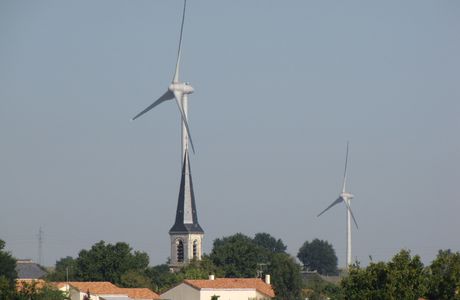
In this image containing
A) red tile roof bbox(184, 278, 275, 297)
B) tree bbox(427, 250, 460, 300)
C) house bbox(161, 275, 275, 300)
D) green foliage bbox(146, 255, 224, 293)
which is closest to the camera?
tree bbox(427, 250, 460, 300)

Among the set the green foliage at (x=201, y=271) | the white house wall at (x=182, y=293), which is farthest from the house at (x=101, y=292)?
the green foliage at (x=201, y=271)

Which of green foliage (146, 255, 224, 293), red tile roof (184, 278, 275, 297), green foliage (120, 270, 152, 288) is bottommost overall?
red tile roof (184, 278, 275, 297)

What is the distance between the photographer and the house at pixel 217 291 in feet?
479

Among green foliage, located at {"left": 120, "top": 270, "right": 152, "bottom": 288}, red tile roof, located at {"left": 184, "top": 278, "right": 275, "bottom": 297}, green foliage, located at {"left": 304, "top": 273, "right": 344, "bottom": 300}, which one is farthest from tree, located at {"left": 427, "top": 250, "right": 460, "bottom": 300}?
green foliage, located at {"left": 120, "top": 270, "right": 152, "bottom": 288}

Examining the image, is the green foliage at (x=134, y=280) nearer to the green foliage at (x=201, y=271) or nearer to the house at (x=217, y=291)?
the green foliage at (x=201, y=271)

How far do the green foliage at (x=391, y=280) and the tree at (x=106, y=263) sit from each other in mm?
82919

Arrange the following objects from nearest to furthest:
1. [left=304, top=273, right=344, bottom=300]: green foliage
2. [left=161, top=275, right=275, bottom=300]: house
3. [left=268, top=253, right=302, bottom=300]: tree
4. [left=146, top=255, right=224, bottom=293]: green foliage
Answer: [left=161, top=275, right=275, bottom=300]: house < [left=304, top=273, right=344, bottom=300]: green foliage < [left=268, top=253, right=302, bottom=300]: tree < [left=146, top=255, right=224, bottom=293]: green foliage

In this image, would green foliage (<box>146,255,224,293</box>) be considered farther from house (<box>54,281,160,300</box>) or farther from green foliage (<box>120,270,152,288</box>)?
house (<box>54,281,160,300</box>)

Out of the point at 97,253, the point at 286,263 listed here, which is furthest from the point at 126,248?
the point at 286,263

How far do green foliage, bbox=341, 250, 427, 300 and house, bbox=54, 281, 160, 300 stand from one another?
134 ft

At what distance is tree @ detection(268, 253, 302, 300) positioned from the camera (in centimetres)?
15600

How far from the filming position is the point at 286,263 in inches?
6447

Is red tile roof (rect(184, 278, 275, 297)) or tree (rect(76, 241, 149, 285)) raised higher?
tree (rect(76, 241, 149, 285))

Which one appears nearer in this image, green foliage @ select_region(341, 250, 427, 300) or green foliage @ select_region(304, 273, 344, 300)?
green foliage @ select_region(341, 250, 427, 300)
